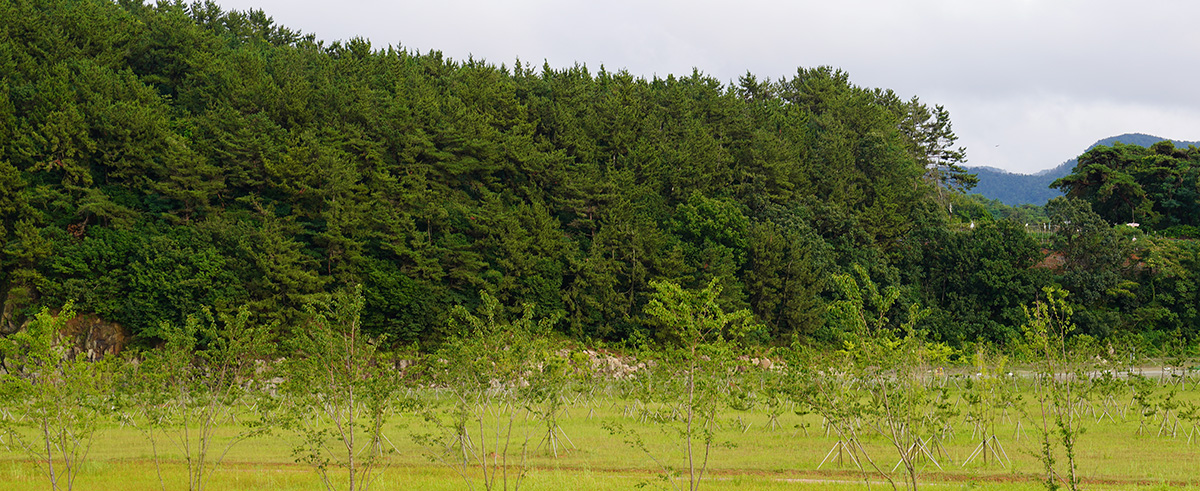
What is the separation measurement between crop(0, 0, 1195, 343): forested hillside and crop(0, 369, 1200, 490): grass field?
58.0ft

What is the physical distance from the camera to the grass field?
19781 millimetres

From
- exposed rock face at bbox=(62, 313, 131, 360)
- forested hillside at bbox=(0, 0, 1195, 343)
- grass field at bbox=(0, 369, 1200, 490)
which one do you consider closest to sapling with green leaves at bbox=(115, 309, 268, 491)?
grass field at bbox=(0, 369, 1200, 490)

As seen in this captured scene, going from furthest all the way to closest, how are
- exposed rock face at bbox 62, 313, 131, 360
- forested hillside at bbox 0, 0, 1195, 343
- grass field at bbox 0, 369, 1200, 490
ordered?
1. forested hillside at bbox 0, 0, 1195, 343
2. exposed rock face at bbox 62, 313, 131, 360
3. grass field at bbox 0, 369, 1200, 490

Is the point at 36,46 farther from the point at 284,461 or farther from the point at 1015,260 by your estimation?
the point at 1015,260

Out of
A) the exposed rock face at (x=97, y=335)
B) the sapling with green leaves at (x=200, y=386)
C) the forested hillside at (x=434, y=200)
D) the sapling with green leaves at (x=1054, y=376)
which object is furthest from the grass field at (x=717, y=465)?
the forested hillside at (x=434, y=200)

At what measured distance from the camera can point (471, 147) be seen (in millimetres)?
56938

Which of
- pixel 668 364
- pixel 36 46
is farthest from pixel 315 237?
pixel 668 364

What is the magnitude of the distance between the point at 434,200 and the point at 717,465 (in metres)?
34.8

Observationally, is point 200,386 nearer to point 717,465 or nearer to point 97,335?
point 717,465

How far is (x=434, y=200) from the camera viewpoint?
177 ft

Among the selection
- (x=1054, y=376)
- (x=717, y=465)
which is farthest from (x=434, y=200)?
(x=1054, y=376)

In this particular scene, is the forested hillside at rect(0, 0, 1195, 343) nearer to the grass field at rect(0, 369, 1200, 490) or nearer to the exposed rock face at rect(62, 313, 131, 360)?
A: the exposed rock face at rect(62, 313, 131, 360)

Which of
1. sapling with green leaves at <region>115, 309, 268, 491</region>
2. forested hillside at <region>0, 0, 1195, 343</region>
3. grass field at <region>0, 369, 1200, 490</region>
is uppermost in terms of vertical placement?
forested hillside at <region>0, 0, 1195, 343</region>

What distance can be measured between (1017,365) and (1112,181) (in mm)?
29845
